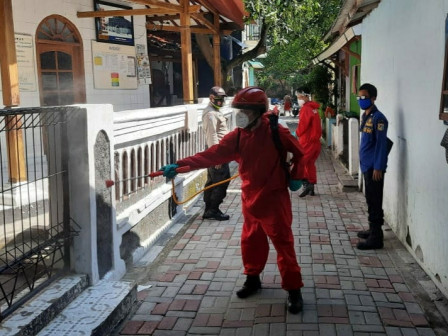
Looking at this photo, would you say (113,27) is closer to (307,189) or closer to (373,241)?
(307,189)

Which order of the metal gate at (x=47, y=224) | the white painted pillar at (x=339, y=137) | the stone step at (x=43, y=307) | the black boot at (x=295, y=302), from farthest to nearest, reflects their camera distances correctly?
the white painted pillar at (x=339, y=137)
the black boot at (x=295, y=302)
the metal gate at (x=47, y=224)
the stone step at (x=43, y=307)

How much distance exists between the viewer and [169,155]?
689cm

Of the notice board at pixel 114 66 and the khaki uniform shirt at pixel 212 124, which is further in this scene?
the notice board at pixel 114 66

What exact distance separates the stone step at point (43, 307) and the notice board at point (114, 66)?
22.1 feet

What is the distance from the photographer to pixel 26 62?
8.29 metres

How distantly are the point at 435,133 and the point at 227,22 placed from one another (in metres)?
8.73

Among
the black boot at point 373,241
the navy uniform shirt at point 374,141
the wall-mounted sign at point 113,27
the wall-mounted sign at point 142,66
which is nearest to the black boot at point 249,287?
the black boot at point 373,241

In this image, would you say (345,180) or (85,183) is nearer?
(85,183)

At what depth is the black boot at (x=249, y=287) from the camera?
4.35 m

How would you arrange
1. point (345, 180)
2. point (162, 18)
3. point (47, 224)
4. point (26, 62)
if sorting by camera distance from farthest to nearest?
point (162, 18), point (345, 180), point (26, 62), point (47, 224)

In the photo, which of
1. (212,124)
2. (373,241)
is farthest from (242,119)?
(212,124)

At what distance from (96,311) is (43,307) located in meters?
0.40

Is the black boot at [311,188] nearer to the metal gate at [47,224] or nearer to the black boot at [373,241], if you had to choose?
the black boot at [373,241]

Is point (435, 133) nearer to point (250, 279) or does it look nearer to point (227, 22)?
point (250, 279)
